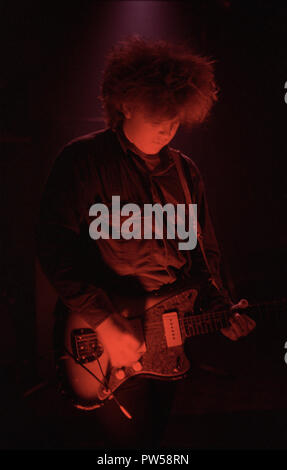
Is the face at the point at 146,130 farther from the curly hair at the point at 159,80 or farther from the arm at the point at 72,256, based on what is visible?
the arm at the point at 72,256

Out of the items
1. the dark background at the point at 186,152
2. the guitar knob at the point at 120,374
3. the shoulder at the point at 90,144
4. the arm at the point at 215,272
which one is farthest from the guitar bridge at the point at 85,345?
the dark background at the point at 186,152

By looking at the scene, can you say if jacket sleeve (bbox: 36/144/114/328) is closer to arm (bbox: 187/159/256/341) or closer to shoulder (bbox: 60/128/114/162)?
shoulder (bbox: 60/128/114/162)

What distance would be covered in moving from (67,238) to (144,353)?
59 cm

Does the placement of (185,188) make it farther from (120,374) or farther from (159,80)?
(120,374)

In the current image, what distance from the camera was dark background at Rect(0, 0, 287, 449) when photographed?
2445 millimetres

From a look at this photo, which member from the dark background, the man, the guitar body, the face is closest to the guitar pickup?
the guitar body

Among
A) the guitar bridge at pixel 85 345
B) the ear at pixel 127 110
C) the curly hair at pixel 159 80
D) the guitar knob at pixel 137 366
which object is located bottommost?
the guitar knob at pixel 137 366

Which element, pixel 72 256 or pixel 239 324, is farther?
pixel 239 324

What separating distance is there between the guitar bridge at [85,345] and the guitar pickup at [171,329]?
295 millimetres

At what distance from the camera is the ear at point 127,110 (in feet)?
4.55

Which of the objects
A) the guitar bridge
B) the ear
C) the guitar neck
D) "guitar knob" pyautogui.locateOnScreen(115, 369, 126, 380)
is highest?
the ear

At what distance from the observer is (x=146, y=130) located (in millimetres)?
1398

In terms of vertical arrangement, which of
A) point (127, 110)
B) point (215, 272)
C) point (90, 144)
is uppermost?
point (127, 110)

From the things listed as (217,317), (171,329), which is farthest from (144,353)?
(217,317)
